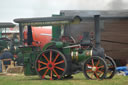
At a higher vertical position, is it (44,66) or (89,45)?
(89,45)

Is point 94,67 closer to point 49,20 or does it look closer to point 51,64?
point 51,64

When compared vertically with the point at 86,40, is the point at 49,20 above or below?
above

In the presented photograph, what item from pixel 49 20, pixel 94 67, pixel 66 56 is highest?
pixel 49 20

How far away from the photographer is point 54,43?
9906 mm

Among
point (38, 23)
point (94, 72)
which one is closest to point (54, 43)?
point (38, 23)

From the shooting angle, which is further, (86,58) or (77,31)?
(77,31)

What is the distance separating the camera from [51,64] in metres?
9.82

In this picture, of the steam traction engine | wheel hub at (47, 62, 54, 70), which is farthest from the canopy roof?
wheel hub at (47, 62, 54, 70)

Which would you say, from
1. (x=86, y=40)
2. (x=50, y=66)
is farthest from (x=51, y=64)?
(x=86, y=40)

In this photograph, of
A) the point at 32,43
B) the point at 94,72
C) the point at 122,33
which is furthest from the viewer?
the point at 122,33

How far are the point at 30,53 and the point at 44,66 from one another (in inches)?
25.1

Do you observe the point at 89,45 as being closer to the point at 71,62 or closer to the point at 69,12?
the point at 71,62

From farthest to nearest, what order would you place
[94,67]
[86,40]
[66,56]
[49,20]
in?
→ [86,40], [66,56], [49,20], [94,67]

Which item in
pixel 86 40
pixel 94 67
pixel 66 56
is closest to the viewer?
pixel 94 67
